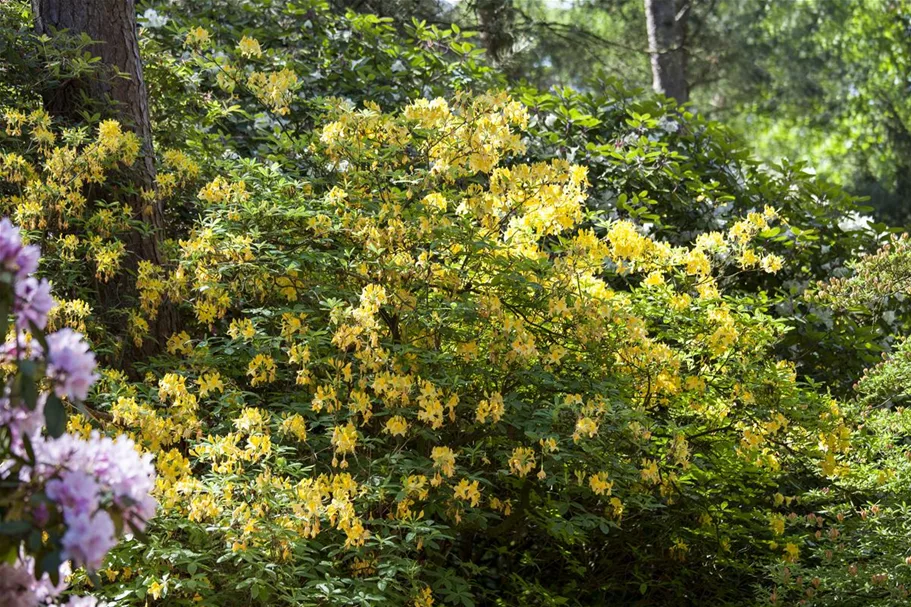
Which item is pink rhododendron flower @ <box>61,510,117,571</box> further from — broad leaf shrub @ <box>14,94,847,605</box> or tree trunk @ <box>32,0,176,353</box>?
tree trunk @ <box>32,0,176,353</box>

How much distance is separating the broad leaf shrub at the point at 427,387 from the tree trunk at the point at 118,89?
11.2 inches

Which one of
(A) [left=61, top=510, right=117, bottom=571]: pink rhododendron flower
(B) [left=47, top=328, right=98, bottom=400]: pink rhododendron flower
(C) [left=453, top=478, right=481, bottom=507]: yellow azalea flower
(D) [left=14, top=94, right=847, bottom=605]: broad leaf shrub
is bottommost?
(A) [left=61, top=510, right=117, bottom=571]: pink rhododendron flower

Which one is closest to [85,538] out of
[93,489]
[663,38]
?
[93,489]

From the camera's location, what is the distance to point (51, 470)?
4.90ft

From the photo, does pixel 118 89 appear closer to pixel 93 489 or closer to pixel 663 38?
pixel 93 489

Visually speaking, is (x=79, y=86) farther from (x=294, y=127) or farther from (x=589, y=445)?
(x=589, y=445)

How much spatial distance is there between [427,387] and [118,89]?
2130 millimetres

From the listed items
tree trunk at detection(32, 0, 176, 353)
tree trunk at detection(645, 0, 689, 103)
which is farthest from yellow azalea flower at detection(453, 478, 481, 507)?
tree trunk at detection(645, 0, 689, 103)

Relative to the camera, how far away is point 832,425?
13.4ft

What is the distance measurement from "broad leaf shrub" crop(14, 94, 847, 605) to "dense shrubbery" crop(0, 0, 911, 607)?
0.6 inches

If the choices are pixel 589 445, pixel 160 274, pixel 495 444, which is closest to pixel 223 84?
pixel 160 274

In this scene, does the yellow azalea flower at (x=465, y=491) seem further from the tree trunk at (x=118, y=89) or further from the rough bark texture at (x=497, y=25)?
the rough bark texture at (x=497, y=25)

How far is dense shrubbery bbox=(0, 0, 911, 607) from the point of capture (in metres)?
3.12

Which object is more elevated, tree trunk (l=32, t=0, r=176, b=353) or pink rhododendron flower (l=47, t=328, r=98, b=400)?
tree trunk (l=32, t=0, r=176, b=353)
